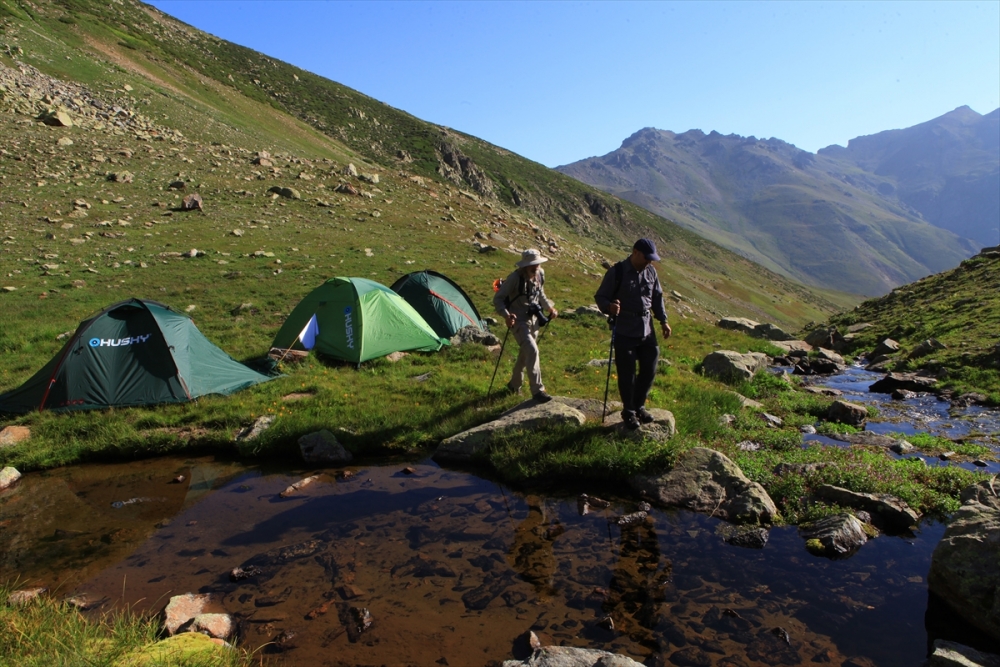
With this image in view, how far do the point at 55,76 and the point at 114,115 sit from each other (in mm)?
6013

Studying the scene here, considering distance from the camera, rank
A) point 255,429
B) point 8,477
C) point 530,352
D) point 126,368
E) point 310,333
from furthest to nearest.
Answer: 1. point 310,333
2. point 126,368
3. point 530,352
4. point 255,429
5. point 8,477

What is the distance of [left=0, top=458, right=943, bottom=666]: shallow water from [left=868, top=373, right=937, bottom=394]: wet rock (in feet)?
33.6

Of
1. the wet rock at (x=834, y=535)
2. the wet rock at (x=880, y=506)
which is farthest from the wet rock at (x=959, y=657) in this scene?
Result: the wet rock at (x=880, y=506)

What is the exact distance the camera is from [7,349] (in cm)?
1489

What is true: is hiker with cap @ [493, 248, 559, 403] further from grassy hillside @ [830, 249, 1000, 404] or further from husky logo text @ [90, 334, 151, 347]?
grassy hillside @ [830, 249, 1000, 404]

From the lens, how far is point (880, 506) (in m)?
7.27

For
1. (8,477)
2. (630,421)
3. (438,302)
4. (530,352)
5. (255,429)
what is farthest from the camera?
(438,302)

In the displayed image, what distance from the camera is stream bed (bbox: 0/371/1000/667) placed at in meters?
5.11

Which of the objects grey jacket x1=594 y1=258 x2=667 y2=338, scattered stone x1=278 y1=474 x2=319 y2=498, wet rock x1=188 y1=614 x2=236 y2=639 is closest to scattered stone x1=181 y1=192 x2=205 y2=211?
scattered stone x1=278 y1=474 x2=319 y2=498

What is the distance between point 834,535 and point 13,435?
12.9 metres

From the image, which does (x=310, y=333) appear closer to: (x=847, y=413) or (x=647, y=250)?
(x=647, y=250)

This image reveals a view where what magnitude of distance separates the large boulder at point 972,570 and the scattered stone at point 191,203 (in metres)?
35.2

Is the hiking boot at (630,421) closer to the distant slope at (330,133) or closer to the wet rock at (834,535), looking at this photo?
the wet rock at (834,535)

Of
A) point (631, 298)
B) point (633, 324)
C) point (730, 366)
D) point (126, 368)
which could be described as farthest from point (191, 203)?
point (633, 324)
